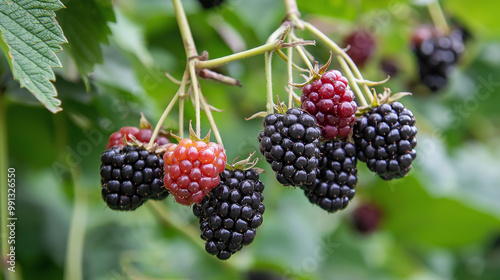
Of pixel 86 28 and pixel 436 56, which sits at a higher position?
pixel 86 28

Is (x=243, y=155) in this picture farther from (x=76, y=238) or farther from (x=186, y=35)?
(x=186, y=35)

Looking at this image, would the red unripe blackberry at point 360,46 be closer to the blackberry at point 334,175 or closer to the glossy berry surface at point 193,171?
the blackberry at point 334,175

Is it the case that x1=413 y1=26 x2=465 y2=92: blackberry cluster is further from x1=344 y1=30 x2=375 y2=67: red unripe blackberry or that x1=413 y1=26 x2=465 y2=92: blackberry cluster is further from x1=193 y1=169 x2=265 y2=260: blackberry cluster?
x1=193 y1=169 x2=265 y2=260: blackberry cluster

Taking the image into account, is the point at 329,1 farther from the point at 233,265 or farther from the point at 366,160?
the point at 233,265

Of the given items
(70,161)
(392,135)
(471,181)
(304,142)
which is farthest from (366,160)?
(471,181)

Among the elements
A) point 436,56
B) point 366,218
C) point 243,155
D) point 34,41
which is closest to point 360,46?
point 436,56
